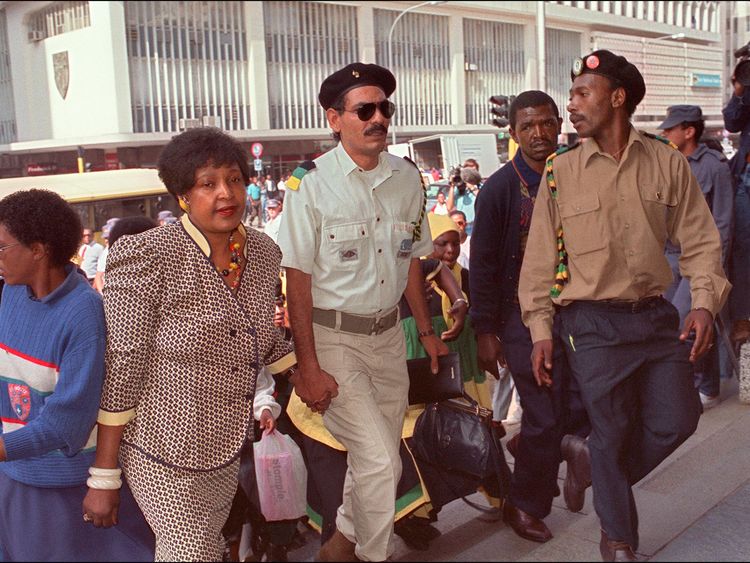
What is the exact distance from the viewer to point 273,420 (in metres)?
3.59

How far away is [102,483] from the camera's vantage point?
253 centimetres

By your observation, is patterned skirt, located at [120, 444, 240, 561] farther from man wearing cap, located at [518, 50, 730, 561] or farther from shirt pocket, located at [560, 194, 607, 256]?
shirt pocket, located at [560, 194, 607, 256]

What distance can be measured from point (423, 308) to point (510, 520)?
1.07 meters

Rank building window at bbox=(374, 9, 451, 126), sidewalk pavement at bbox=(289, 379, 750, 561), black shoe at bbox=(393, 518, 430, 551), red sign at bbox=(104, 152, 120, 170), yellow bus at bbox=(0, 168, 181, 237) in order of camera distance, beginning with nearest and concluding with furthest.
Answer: sidewalk pavement at bbox=(289, 379, 750, 561), black shoe at bbox=(393, 518, 430, 551), yellow bus at bbox=(0, 168, 181, 237), red sign at bbox=(104, 152, 120, 170), building window at bbox=(374, 9, 451, 126)

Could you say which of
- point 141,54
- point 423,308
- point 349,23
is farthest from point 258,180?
point 423,308

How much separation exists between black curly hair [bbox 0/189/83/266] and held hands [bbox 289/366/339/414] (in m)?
0.93

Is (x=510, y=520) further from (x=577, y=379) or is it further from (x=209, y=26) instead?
(x=209, y=26)

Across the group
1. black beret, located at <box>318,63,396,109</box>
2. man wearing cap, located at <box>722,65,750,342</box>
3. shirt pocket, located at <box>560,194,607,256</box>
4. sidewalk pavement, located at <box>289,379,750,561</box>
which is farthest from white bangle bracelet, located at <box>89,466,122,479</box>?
man wearing cap, located at <box>722,65,750,342</box>

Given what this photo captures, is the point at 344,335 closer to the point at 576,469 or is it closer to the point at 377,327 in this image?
the point at 377,327

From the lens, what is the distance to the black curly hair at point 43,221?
2.73 metres

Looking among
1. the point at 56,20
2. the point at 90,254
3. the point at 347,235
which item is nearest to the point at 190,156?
the point at 347,235

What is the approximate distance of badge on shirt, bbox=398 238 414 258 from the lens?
3.45 metres

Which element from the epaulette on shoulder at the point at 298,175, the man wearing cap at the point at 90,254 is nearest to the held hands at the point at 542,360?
the epaulette on shoulder at the point at 298,175

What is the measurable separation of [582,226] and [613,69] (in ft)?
2.20
